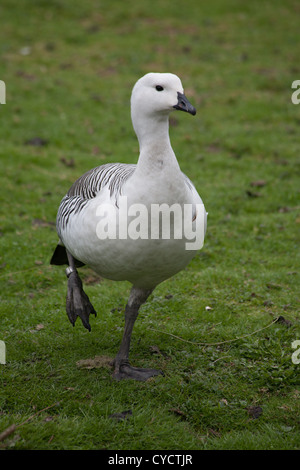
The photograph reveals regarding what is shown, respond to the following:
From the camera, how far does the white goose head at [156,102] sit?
3701 mm

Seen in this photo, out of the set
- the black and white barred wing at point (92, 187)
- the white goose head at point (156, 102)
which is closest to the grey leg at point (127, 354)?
the black and white barred wing at point (92, 187)

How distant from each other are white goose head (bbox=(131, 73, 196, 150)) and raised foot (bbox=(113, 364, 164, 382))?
1.98 m

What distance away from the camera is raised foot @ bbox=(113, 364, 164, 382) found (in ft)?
15.0

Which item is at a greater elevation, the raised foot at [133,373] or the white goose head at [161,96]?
the white goose head at [161,96]

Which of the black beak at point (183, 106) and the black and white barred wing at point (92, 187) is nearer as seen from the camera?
the black beak at point (183, 106)

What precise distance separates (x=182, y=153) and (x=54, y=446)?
693cm

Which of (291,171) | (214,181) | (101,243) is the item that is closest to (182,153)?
(214,181)

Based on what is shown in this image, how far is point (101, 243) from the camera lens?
3969 mm

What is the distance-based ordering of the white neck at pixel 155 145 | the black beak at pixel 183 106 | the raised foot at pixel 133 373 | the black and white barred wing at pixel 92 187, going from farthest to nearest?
1. the raised foot at pixel 133 373
2. the black and white barred wing at pixel 92 187
3. the white neck at pixel 155 145
4. the black beak at pixel 183 106

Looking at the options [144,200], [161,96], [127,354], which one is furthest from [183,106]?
[127,354]

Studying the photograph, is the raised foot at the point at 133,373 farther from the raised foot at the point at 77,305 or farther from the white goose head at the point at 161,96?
the white goose head at the point at 161,96

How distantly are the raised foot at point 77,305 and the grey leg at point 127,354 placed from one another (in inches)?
13.7

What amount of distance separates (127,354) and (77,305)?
61cm

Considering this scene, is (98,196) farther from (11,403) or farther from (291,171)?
(291,171)
